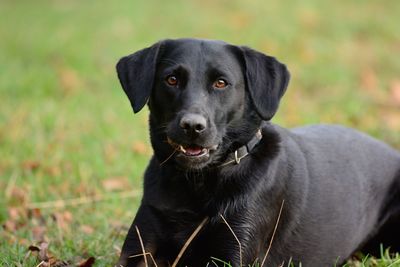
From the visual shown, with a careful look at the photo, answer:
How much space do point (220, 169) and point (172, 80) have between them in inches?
23.4

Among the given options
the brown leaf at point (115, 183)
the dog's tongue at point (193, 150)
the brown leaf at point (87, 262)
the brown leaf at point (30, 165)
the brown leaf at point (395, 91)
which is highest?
the dog's tongue at point (193, 150)

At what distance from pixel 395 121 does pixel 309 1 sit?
7.18m

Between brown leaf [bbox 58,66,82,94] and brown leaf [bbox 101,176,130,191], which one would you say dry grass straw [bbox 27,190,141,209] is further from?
brown leaf [bbox 58,66,82,94]

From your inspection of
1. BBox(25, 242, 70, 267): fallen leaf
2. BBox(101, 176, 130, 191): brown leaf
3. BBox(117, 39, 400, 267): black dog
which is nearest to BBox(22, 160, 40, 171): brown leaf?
BBox(101, 176, 130, 191): brown leaf

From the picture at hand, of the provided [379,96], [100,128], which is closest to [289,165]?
[100,128]

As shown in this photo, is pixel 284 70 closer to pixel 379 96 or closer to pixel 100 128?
pixel 100 128

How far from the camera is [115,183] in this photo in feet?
23.3

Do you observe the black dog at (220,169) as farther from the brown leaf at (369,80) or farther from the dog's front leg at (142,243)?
the brown leaf at (369,80)

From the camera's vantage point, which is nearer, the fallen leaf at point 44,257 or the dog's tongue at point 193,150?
the dog's tongue at point 193,150

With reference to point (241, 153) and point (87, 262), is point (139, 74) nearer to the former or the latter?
point (241, 153)

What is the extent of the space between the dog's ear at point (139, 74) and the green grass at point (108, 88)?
3.65 feet

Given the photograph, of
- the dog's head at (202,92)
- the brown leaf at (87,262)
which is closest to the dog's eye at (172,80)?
the dog's head at (202,92)

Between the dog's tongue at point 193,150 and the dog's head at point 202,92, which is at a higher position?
the dog's head at point 202,92

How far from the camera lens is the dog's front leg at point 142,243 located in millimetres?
4375
